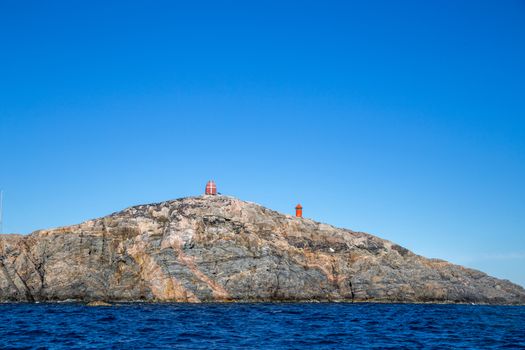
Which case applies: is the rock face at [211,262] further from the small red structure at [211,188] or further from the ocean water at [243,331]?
the ocean water at [243,331]

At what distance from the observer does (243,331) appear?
3328 centimetres

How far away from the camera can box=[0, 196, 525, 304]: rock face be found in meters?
64.5

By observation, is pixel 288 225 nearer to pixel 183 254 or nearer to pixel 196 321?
pixel 183 254

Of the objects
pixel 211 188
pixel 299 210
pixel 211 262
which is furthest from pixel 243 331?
pixel 299 210

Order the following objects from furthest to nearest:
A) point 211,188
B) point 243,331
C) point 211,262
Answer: point 211,188 < point 211,262 < point 243,331

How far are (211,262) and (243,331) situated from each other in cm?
3413

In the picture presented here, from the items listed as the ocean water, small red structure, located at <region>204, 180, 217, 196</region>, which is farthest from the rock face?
the ocean water

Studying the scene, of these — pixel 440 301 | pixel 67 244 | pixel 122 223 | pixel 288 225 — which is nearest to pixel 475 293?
pixel 440 301

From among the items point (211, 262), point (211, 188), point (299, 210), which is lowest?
point (211, 262)

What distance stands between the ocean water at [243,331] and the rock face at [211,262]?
1903 centimetres

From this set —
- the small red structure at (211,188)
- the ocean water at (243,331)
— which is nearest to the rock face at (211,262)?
the small red structure at (211,188)

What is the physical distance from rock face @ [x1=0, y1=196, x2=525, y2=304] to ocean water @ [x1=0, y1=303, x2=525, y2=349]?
62.4 feet

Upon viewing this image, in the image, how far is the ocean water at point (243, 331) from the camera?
92.0 feet

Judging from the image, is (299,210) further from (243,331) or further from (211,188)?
(243,331)
